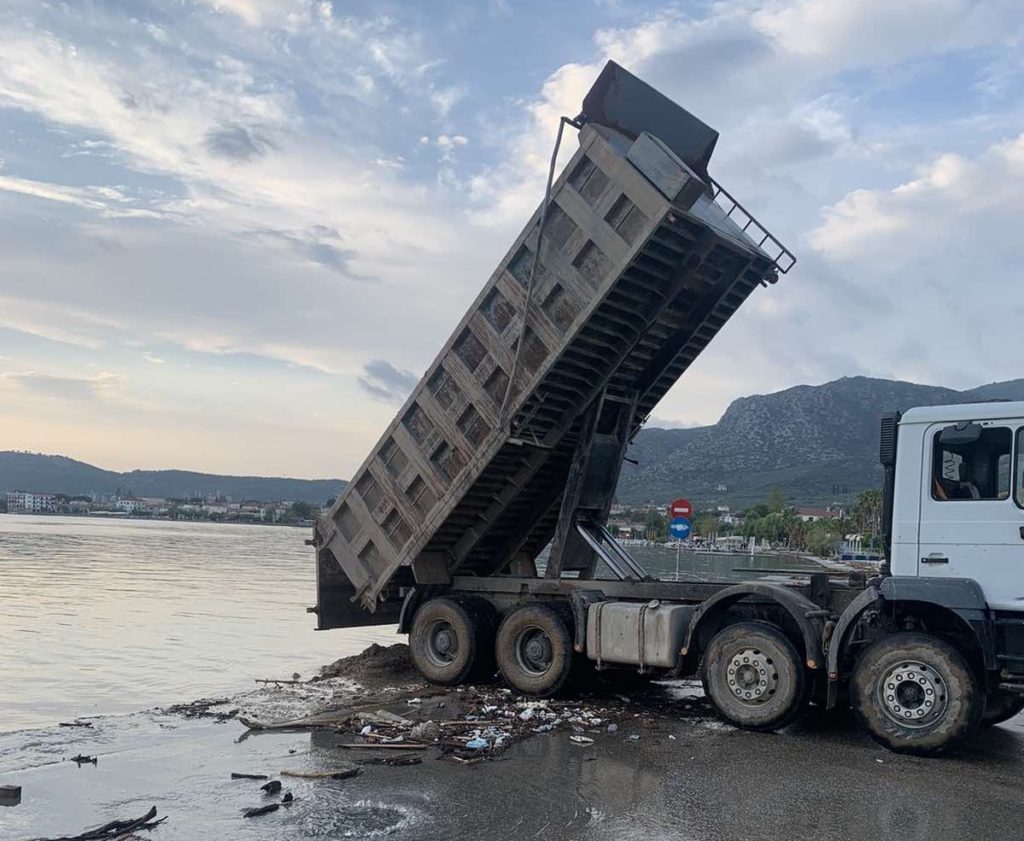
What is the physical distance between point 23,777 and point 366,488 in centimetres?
524

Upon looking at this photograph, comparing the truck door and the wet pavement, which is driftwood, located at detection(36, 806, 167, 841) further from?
the truck door

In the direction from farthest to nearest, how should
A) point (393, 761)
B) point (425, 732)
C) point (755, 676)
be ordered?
point (755, 676)
point (425, 732)
point (393, 761)

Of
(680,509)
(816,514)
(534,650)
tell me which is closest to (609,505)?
(534,650)

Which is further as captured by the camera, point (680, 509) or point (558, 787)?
point (680, 509)

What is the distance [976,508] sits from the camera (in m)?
7.75

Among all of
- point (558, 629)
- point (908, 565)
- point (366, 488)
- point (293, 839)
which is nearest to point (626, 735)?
point (558, 629)

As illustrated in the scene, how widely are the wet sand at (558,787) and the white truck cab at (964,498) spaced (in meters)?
1.56

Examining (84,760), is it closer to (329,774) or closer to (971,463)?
(329,774)

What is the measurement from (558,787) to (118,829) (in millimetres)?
2931

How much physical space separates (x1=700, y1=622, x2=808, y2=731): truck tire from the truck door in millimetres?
1432

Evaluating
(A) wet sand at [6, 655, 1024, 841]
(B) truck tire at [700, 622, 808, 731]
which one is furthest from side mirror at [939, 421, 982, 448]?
(A) wet sand at [6, 655, 1024, 841]

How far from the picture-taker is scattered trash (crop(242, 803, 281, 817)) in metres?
6.15

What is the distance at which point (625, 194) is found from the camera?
9.42 meters

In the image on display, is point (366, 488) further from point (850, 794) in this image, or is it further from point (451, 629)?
point (850, 794)
